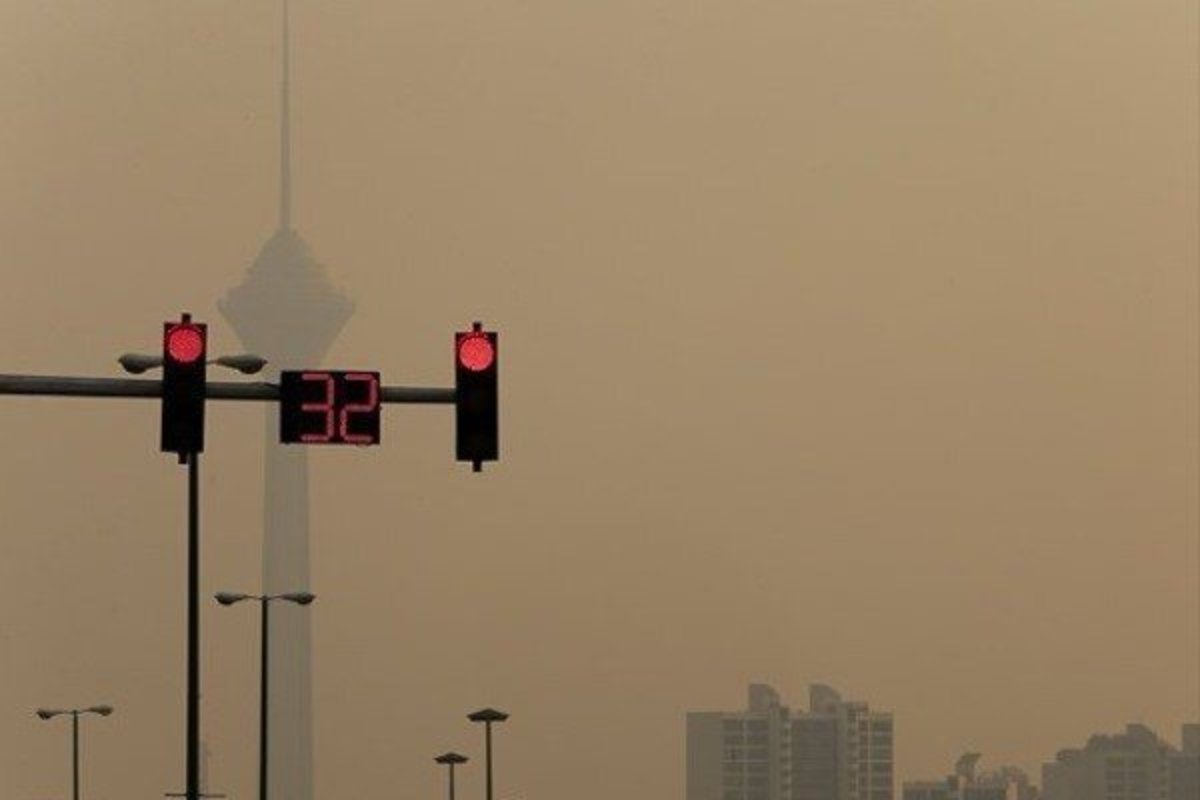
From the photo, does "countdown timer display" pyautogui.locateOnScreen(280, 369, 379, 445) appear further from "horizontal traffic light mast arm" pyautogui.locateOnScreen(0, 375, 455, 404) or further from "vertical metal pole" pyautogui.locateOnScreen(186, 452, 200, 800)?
"vertical metal pole" pyautogui.locateOnScreen(186, 452, 200, 800)

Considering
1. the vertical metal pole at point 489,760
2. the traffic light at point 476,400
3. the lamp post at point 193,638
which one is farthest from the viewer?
the vertical metal pole at point 489,760

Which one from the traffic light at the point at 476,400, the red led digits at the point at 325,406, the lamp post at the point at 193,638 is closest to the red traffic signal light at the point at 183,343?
the red led digits at the point at 325,406

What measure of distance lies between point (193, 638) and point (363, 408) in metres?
21.9

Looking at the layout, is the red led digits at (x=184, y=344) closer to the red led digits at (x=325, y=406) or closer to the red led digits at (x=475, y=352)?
the red led digits at (x=325, y=406)

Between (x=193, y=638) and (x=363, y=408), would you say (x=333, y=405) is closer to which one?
(x=363, y=408)

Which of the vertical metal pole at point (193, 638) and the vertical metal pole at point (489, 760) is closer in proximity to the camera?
the vertical metal pole at point (193, 638)

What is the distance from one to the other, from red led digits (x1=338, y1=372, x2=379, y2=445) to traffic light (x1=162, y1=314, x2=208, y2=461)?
56.2 inches

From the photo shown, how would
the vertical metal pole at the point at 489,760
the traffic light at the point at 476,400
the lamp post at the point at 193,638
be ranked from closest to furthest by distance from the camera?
the traffic light at the point at 476,400 → the lamp post at the point at 193,638 → the vertical metal pole at the point at 489,760

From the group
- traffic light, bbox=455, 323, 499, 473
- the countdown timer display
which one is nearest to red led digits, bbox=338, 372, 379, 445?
the countdown timer display

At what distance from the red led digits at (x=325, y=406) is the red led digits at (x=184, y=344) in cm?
109

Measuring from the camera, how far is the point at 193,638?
5922cm

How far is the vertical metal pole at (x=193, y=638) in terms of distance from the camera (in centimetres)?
5831

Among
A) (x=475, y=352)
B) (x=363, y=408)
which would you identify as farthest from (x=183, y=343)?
(x=475, y=352)

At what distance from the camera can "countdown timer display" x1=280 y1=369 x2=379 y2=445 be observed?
37.8 metres
